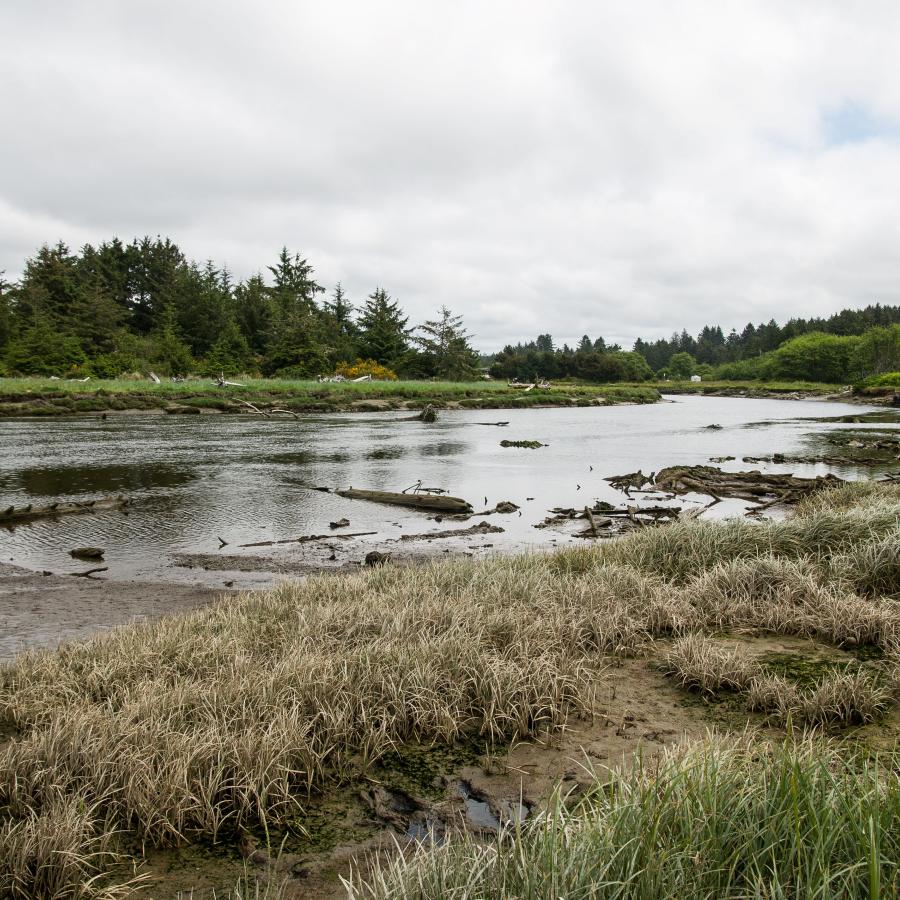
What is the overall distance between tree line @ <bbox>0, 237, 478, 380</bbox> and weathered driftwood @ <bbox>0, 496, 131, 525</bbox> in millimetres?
48811

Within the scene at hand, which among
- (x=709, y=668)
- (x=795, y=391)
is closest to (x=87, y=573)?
(x=709, y=668)

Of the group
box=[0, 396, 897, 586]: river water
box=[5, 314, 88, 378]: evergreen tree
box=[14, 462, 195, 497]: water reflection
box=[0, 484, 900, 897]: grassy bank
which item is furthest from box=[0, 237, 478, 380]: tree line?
box=[0, 484, 900, 897]: grassy bank

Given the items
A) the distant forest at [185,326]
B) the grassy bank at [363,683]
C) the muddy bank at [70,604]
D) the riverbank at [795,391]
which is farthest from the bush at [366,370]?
the grassy bank at [363,683]

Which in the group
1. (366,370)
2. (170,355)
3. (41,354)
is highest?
(170,355)

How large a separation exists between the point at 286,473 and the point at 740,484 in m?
13.8

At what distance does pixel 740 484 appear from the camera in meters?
17.6

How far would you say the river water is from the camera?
1202cm

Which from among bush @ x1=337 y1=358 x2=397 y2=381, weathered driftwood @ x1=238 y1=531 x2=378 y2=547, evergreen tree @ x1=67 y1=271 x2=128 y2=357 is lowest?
weathered driftwood @ x1=238 y1=531 x2=378 y2=547

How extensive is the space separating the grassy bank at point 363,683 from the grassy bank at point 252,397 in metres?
40.3

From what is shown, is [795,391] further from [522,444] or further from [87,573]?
[87,573]

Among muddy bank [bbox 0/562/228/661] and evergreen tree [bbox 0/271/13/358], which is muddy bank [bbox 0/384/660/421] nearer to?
evergreen tree [bbox 0/271/13/358]

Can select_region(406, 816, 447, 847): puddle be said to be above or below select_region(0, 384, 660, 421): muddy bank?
below

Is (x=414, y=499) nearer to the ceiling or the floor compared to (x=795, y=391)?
nearer to the floor

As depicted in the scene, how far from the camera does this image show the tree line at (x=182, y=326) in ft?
196
